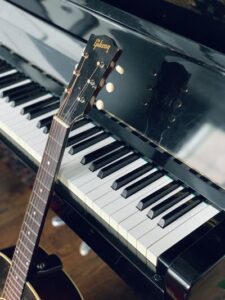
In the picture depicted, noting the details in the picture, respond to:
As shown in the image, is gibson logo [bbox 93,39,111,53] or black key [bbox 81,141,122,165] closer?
gibson logo [bbox 93,39,111,53]

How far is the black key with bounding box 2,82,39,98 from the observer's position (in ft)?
4.69

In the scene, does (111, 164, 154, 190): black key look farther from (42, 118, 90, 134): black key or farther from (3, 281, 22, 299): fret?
(3, 281, 22, 299): fret

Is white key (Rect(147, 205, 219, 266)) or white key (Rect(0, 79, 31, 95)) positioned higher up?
white key (Rect(147, 205, 219, 266))

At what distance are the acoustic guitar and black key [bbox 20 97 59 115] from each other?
258 millimetres

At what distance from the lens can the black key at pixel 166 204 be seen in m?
1.00

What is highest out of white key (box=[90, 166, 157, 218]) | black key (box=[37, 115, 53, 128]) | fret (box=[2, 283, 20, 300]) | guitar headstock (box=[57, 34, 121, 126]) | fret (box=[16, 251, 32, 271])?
guitar headstock (box=[57, 34, 121, 126])

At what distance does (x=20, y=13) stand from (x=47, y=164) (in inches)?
23.0

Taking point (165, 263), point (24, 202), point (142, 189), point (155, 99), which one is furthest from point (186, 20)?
point (24, 202)

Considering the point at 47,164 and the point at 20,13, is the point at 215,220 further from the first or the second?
the point at 20,13

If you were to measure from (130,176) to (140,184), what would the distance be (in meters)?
0.04

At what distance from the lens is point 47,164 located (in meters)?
1.10

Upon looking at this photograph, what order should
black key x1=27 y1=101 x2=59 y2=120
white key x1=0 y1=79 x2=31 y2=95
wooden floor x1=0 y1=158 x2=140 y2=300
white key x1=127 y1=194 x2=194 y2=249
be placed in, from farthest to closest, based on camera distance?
wooden floor x1=0 y1=158 x2=140 y2=300 → white key x1=0 y1=79 x2=31 y2=95 → black key x1=27 y1=101 x2=59 y2=120 → white key x1=127 y1=194 x2=194 y2=249

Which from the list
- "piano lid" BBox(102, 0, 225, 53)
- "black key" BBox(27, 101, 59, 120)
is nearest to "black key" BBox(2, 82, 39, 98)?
"black key" BBox(27, 101, 59, 120)

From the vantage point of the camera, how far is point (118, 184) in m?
1.09
